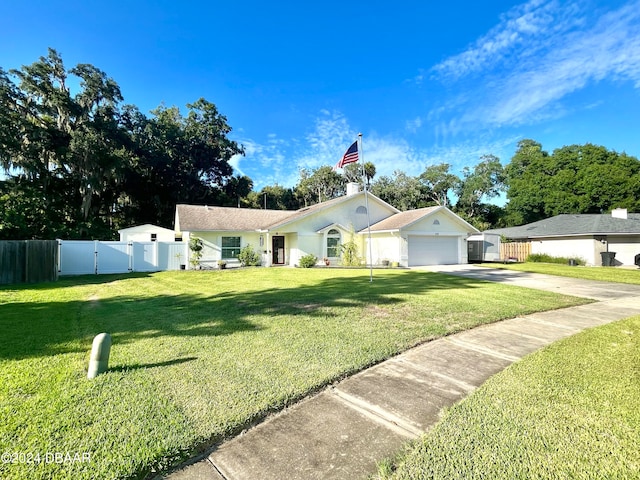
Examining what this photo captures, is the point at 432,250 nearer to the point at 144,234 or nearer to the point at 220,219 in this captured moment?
the point at 220,219

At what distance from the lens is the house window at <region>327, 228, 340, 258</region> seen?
2094 centimetres

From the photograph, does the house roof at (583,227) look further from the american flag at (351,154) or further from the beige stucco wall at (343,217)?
the american flag at (351,154)

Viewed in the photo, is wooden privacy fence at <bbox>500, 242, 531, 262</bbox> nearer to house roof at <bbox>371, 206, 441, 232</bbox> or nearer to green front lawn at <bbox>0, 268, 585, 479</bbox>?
house roof at <bbox>371, 206, 441, 232</bbox>

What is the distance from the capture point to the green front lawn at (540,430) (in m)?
2.12

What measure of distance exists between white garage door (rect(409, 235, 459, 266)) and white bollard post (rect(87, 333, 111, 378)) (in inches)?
729

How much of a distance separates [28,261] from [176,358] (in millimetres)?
13404

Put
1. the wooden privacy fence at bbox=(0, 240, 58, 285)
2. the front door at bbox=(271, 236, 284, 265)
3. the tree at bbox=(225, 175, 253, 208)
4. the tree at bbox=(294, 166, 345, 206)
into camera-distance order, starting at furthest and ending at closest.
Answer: the tree at bbox=(294, 166, 345, 206) → the tree at bbox=(225, 175, 253, 208) → the front door at bbox=(271, 236, 284, 265) → the wooden privacy fence at bbox=(0, 240, 58, 285)

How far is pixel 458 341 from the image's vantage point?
16.1ft

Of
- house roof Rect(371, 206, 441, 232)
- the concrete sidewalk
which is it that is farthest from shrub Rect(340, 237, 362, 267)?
the concrete sidewalk

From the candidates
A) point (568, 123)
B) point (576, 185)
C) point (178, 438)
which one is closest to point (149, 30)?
point (178, 438)

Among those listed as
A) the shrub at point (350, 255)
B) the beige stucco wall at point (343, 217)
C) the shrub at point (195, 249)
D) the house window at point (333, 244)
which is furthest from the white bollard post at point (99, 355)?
the house window at point (333, 244)

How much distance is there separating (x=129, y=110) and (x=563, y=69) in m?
33.8

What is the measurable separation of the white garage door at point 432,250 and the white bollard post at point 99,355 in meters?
18.5

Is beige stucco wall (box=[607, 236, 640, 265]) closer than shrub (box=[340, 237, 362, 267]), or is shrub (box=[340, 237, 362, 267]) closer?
shrub (box=[340, 237, 362, 267])
